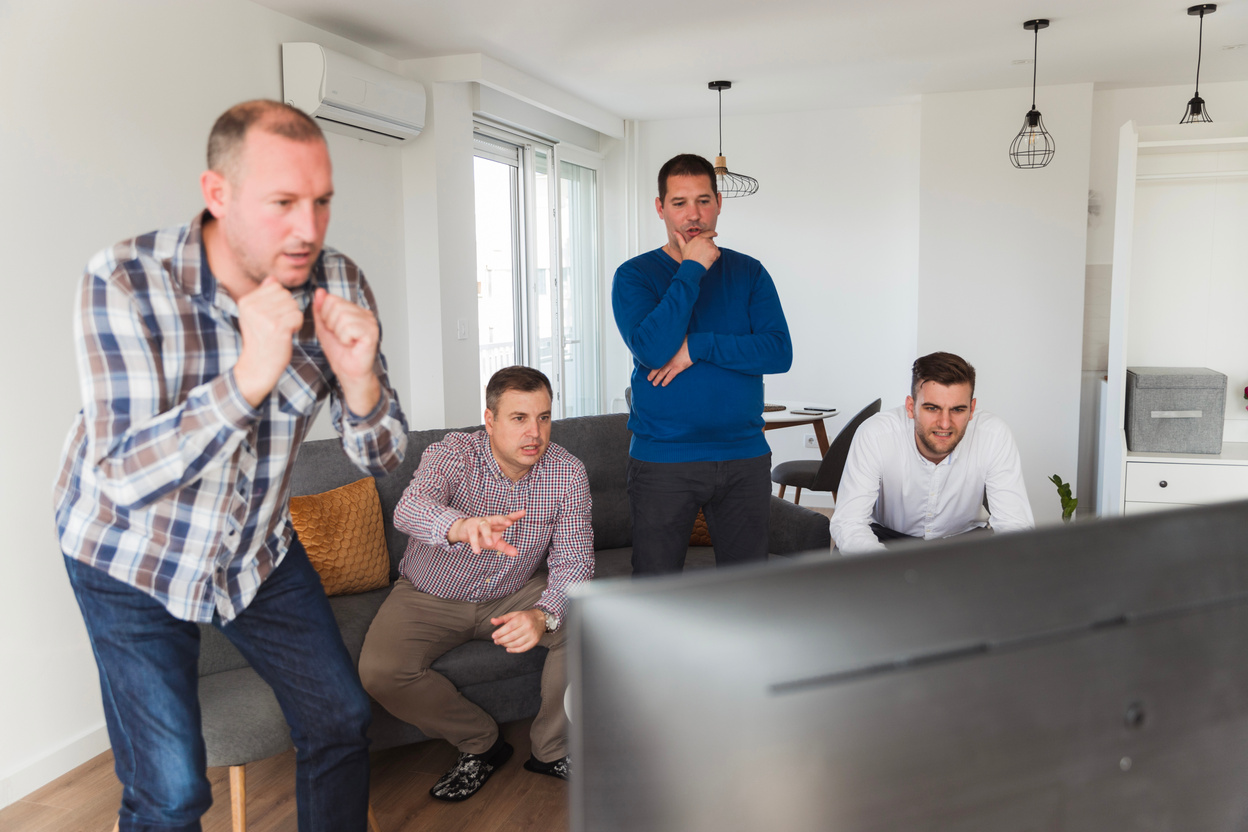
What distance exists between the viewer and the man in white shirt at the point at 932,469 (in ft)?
7.68

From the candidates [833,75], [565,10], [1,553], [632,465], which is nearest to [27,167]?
[1,553]

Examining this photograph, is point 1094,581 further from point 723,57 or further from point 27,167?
point 723,57

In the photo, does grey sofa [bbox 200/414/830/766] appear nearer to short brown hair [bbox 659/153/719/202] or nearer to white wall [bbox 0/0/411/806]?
white wall [bbox 0/0/411/806]

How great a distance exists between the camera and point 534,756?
2342 mm

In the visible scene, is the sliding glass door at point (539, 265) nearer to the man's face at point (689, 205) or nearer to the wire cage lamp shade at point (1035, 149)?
the wire cage lamp shade at point (1035, 149)

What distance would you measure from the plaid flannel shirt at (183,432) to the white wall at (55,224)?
59.3 inches

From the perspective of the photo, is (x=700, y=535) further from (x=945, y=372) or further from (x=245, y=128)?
(x=245, y=128)

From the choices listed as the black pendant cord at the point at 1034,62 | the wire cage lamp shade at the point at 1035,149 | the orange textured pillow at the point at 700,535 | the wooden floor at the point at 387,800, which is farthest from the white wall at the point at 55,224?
the wire cage lamp shade at the point at 1035,149

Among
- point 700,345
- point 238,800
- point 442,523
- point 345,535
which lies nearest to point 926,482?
point 700,345

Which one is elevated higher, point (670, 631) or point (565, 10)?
point (565, 10)

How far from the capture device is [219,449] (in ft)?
3.52

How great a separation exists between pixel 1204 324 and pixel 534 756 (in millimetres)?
3311

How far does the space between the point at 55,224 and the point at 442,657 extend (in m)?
1.67

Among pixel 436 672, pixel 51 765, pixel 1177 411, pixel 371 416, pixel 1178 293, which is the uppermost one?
pixel 1178 293
